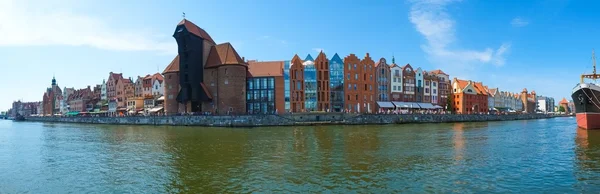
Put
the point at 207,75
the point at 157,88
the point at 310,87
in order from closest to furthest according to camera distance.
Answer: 1. the point at 207,75
2. the point at 310,87
3. the point at 157,88

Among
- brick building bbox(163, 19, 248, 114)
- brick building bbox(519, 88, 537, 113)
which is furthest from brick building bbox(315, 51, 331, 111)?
brick building bbox(519, 88, 537, 113)

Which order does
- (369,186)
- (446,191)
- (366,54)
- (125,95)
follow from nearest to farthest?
(446,191) → (369,186) → (366,54) → (125,95)

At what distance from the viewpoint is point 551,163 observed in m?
22.0

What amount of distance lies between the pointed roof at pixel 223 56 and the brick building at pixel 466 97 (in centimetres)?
6986

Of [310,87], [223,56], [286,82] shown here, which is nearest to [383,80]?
[310,87]

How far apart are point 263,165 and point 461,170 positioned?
11.4m

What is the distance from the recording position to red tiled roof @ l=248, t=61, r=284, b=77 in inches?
3110

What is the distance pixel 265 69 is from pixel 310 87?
1097cm

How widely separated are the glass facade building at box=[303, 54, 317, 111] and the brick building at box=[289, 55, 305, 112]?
2.68 ft

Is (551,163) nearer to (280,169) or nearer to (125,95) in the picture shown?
(280,169)

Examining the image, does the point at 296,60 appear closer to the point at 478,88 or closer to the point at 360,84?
the point at 360,84

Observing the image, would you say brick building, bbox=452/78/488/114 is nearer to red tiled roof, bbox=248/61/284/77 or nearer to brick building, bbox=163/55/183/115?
red tiled roof, bbox=248/61/284/77

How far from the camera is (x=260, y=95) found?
3098 inches

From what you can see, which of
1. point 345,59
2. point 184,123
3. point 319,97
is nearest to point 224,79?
point 184,123
